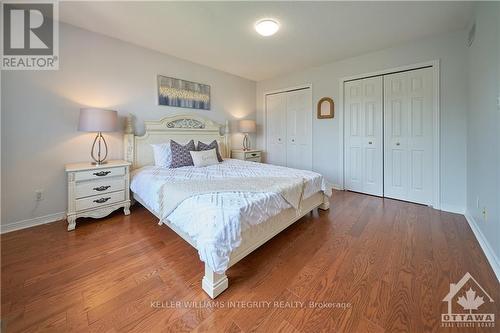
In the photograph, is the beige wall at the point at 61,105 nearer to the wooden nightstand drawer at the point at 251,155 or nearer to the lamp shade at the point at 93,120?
the lamp shade at the point at 93,120

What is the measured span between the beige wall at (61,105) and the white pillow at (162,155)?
1.55 ft

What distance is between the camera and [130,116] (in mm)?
3033

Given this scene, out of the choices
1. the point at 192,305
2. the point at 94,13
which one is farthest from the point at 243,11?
the point at 192,305

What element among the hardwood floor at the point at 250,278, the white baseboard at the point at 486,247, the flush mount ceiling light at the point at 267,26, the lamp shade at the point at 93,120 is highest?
the flush mount ceiling light at the point at 267,26

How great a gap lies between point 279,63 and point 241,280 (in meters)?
3.70

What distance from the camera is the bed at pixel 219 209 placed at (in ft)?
4.57

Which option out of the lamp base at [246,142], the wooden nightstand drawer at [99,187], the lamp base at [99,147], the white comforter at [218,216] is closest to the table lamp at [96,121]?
the lamp base at [99,147]

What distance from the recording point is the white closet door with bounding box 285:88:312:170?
14.1ft

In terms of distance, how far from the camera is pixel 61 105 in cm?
255

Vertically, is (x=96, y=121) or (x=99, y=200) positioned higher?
(x=96, y=121)

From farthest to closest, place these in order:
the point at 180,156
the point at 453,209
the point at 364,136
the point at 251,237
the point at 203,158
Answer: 1. the point at 364,136
2. the point at 203,158
3. the point at 180,156
4. the point at 453,209
5. the point at 251,237

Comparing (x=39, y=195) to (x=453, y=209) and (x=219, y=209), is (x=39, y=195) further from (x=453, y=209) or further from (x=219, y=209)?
(x=453, y=209)

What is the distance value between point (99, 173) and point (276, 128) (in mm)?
3557

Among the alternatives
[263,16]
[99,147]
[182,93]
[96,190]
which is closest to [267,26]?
[263,16]
